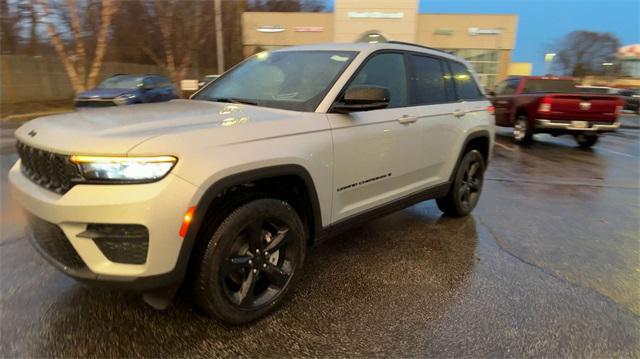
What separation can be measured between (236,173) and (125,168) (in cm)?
58

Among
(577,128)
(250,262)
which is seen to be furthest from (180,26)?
(250,262)

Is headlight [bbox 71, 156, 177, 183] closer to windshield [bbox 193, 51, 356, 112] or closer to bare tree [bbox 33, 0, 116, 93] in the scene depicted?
windshield [bbox 193, 51, 356, 112]

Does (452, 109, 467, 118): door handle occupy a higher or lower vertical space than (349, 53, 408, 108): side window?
lower

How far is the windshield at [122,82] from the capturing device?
14773 mm

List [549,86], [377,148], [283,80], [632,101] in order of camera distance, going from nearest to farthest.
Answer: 1. [377,148]
2. [283,80]
3. [549,86]
4. [632,101]

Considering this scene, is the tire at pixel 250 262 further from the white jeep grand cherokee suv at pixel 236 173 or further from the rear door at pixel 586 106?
the rear door at pixel 586 106

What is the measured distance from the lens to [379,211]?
385 cm

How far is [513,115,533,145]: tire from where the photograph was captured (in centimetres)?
1241

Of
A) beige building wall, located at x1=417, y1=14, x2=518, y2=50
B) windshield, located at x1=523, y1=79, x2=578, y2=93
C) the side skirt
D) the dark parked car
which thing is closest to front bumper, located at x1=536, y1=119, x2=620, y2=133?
windshield, located at x1=523, y1=79, x2=578, y2=93

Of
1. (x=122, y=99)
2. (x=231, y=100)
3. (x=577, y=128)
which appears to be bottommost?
(x=577, y=128)

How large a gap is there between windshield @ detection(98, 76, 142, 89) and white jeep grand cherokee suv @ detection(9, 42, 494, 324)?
38.6 feet

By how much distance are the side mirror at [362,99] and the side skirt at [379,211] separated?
849 millimetres

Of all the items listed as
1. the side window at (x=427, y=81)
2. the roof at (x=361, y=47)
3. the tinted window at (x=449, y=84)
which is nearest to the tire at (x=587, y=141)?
the tinted window at (x=449, y=84)

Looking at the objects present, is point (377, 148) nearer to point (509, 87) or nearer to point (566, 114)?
point (566, 114)
